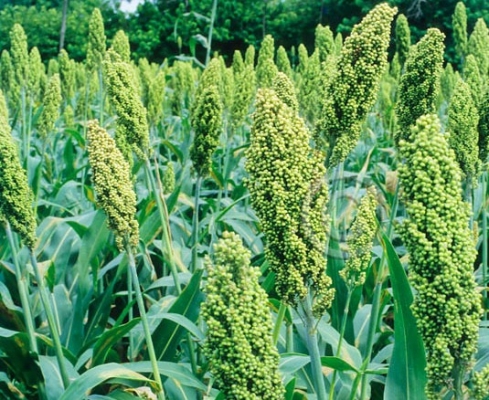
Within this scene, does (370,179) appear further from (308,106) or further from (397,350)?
(397,350)

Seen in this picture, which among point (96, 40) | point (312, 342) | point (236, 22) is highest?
point (236, 22)

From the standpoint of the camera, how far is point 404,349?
5.99ft

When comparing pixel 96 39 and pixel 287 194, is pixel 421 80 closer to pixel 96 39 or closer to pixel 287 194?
pixel 287 194

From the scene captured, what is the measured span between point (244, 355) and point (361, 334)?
2051mm

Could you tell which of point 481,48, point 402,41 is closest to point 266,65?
point 402,41

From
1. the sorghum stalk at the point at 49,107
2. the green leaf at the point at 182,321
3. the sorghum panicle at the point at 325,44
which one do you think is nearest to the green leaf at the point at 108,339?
the green leaf at the point at 182,321

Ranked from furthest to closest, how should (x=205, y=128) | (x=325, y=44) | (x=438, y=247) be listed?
1. (x=325, y=44)
2. (x=205, y=128)
3. (x=438, y=247)

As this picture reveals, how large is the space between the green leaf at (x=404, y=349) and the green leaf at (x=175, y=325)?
0.91m

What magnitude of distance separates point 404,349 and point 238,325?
86 cm

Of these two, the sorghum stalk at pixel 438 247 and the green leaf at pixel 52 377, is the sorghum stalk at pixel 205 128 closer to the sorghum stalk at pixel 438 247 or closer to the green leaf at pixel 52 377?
the green leaf at pixel 52 377

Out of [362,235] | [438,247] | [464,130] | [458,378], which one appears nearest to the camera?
[438,247]

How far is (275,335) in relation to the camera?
183 cm

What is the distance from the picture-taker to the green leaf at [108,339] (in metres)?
2.38

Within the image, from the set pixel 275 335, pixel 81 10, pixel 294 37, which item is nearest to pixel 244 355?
pixel 275 335
